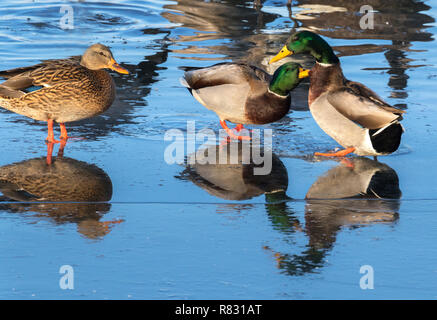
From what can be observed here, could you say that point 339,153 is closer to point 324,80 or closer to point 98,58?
point 324,80

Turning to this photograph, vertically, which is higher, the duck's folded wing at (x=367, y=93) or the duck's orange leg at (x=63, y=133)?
the duck's folded wing at (x=367, y=93)

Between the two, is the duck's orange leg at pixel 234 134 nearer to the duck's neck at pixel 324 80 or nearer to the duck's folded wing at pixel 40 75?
the duck's neck at pixel 324 80

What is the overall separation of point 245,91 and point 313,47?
2.33 ft

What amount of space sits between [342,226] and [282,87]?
7.25 feet

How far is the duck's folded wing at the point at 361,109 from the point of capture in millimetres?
6172

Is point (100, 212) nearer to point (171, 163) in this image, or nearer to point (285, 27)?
point (171, 163)

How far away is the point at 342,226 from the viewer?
485 cm

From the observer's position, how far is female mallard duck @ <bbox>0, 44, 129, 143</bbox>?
6641mm

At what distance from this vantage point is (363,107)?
6.25 metres

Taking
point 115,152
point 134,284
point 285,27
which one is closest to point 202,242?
point 134,284

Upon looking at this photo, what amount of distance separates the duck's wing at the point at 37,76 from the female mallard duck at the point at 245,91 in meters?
1.16
